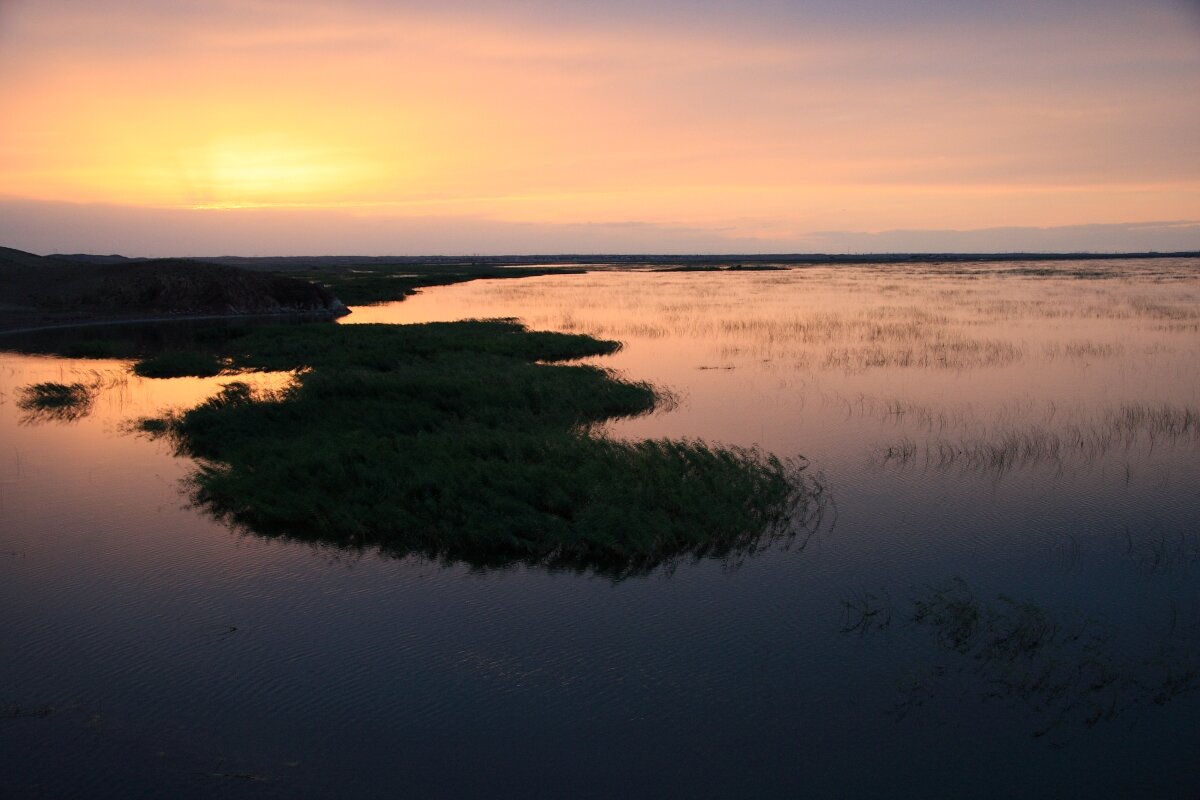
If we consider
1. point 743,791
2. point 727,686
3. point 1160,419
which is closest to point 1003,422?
point 1160,419

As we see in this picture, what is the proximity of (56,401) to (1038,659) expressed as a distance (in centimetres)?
2539

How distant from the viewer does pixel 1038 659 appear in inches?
383

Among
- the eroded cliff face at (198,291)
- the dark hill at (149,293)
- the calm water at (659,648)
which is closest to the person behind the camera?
the calm water at (659,648)

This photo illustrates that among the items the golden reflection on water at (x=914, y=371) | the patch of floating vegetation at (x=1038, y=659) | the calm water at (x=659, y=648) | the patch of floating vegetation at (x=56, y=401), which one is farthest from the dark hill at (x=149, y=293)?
the patch of floating vegetation at (x=1038, y=659)

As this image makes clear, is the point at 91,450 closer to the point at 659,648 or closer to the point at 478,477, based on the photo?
the point at 478,477

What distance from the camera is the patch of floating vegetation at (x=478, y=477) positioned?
1331 cm

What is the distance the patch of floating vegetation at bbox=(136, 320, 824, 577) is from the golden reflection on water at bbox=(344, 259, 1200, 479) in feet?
10.3

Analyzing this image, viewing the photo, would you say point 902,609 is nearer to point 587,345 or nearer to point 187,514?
point 187,514

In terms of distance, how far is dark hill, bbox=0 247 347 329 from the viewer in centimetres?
5391

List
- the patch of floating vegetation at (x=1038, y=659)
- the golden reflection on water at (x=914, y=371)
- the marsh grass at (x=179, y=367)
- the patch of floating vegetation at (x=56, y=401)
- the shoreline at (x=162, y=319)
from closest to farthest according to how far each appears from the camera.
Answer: the patch of floating vegetation at (x=1038, y=659)
the golden reflection on water at (x=914, y=371)
the patch of floating vegetation at (x=56, y=401)
the marsh grass at (x=179, y=367)
the shoreline at (x=162, y=319)

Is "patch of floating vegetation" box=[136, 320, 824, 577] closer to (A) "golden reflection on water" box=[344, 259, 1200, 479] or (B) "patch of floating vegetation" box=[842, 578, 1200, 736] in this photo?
(B) "patch of floating vegetation" box=[842, 578, 1200, 736]

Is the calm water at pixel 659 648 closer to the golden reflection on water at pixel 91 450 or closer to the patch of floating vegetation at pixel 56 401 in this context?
the golden reflection on water at pixel 91 450

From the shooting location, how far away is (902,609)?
435 inches

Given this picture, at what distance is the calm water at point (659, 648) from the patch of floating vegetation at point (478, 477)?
0.63 m
